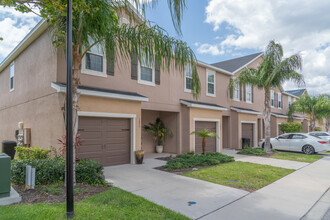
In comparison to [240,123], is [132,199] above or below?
below

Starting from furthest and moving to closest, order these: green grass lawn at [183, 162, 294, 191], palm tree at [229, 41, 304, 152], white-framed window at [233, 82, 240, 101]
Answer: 1. white-framed window at [233, 82, 240, 101]
2. palm tree at [229, 41, 304, 152]
3. green grass lawn at [183, 162, 294, 191]

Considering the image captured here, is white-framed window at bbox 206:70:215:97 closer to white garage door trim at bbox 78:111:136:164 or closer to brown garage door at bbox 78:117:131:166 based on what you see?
white garage door trim at bbox 78:111:136:164

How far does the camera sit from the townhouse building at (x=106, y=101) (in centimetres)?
894

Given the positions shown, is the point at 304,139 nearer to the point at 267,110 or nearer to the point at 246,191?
the point at 267,110

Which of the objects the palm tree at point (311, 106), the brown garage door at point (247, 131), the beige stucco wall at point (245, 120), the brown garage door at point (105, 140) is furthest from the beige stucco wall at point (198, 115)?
the palm tree at point (311, 106)

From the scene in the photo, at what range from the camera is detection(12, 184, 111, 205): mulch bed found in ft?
16.9

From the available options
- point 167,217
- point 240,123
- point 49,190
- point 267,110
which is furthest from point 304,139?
point 49,190

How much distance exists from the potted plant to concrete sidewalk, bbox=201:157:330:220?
Result: 7.49 meters

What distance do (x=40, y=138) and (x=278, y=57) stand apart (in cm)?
1474

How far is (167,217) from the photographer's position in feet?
14.8

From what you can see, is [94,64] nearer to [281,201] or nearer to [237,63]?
[281,201]

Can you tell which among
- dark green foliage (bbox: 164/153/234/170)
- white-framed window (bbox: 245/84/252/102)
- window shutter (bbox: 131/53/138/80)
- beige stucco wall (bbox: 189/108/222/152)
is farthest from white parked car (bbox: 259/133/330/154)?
window shutter (bbox: 131/53/138/80)

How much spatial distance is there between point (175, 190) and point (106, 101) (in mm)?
4931

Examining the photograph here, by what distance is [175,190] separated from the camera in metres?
6.50
